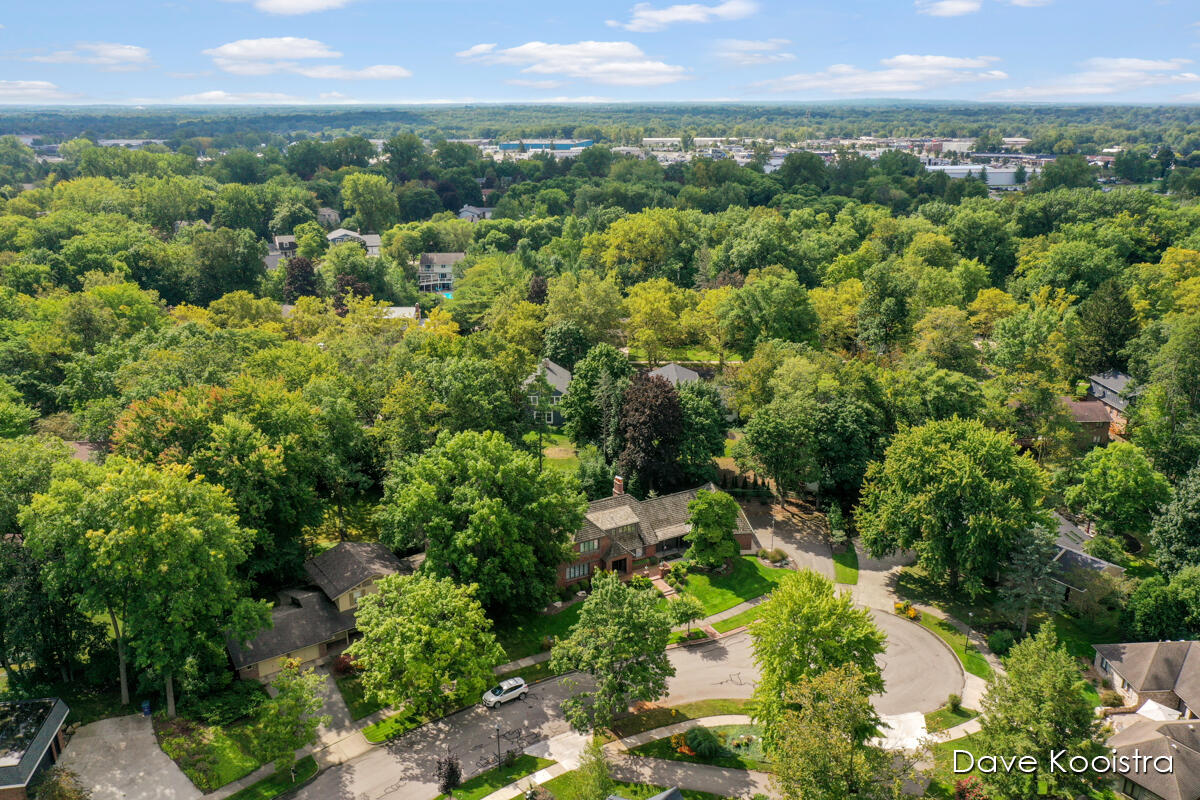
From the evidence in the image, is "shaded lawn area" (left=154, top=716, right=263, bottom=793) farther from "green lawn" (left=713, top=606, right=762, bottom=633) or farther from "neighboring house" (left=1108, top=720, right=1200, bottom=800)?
"neighboring house" (left=1108, top=720, right=1200, bottom=800)

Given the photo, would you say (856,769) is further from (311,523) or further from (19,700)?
(19,700)

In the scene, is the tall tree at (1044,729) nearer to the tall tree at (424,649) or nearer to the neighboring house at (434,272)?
the tall tree at (424,649)

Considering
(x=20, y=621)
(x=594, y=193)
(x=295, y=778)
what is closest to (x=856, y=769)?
(x=295, y=778)

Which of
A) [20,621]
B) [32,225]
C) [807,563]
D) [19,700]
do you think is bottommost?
[807,563]

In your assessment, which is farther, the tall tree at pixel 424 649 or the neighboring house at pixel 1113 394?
the neighboring house at pixel 1113 394

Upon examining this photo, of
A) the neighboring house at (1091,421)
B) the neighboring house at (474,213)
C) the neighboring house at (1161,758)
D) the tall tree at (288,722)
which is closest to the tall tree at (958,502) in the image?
the neighboring house at (1161,758)

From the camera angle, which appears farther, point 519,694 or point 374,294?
point 374,294
